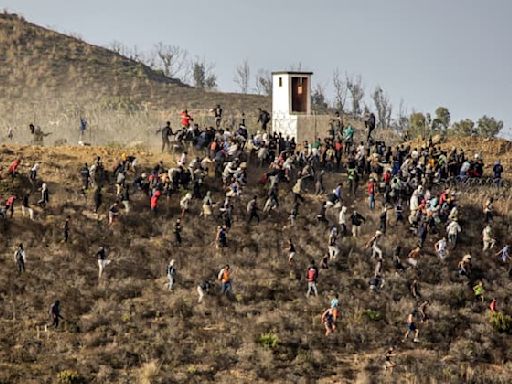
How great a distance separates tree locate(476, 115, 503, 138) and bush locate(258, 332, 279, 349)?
66.5 m

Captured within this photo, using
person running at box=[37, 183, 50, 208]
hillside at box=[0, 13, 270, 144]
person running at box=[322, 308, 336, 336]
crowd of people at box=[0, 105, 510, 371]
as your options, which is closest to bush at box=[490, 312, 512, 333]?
crowd of people at box=[0, 105, 510, 371]

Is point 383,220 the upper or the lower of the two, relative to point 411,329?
upper

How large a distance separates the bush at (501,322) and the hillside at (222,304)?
282mm

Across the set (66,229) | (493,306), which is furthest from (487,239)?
(66,229)

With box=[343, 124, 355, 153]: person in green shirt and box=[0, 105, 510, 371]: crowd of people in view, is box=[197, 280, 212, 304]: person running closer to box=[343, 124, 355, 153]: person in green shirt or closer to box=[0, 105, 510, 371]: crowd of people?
box=[0, 105, 510, 371]: crowd of people

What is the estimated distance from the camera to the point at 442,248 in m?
40.9

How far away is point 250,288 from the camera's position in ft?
126

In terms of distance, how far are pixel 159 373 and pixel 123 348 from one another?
2.16 m

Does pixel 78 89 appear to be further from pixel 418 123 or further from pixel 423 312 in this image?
pixel 423 312

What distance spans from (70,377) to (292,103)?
92.3 feet

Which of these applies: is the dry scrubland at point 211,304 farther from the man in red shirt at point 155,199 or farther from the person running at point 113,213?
the man in red shirt at point 155,199

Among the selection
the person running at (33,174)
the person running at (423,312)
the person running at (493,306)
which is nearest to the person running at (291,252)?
the person running at (423,312)

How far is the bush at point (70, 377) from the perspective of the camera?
31.5m

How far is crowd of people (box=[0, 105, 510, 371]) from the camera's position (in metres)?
40.3
